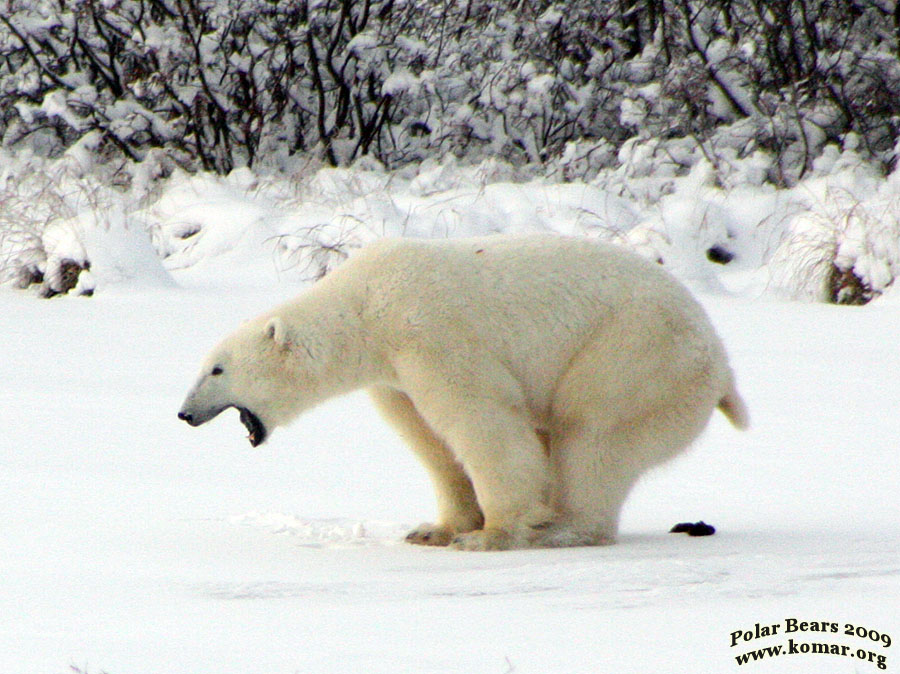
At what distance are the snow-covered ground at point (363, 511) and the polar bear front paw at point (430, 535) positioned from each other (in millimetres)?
83

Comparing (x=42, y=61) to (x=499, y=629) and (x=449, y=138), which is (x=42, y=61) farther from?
(x=499, y=629)

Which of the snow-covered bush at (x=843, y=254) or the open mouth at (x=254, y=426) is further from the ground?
the snow-covered bush at (x=843, y=254)

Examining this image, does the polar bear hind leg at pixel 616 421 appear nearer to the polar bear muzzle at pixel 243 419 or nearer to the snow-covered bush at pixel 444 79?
the polar bear muzzle at pixel 243 419

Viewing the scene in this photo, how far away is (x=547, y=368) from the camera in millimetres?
4711

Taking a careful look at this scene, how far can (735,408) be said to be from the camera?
4980 mm

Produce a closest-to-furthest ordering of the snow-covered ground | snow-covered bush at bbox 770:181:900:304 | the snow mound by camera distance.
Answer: the snow-covered ground < the snow mound < snow-covered bush at bbox 770:181:900:304

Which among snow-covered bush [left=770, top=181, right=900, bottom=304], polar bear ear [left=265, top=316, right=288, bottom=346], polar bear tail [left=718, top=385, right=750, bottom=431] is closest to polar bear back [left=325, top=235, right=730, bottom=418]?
polar bear tail [left=718, top=385, right=750, bottom=431]

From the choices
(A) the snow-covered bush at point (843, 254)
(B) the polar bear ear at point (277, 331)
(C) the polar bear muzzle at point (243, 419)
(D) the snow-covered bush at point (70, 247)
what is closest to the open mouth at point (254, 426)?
(C) the polar bear muzzle at point (243, 419)

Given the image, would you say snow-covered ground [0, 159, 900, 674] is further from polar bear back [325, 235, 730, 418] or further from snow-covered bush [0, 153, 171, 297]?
polar bear back [325, 235, 730, 418]

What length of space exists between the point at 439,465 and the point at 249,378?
0.82m

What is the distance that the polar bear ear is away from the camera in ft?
15.3

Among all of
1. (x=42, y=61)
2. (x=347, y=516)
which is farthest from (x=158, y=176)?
(x=347, y=516)

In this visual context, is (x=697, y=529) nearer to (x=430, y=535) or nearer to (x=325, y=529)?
(x=430, y=535)

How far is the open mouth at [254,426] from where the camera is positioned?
4.75 m
